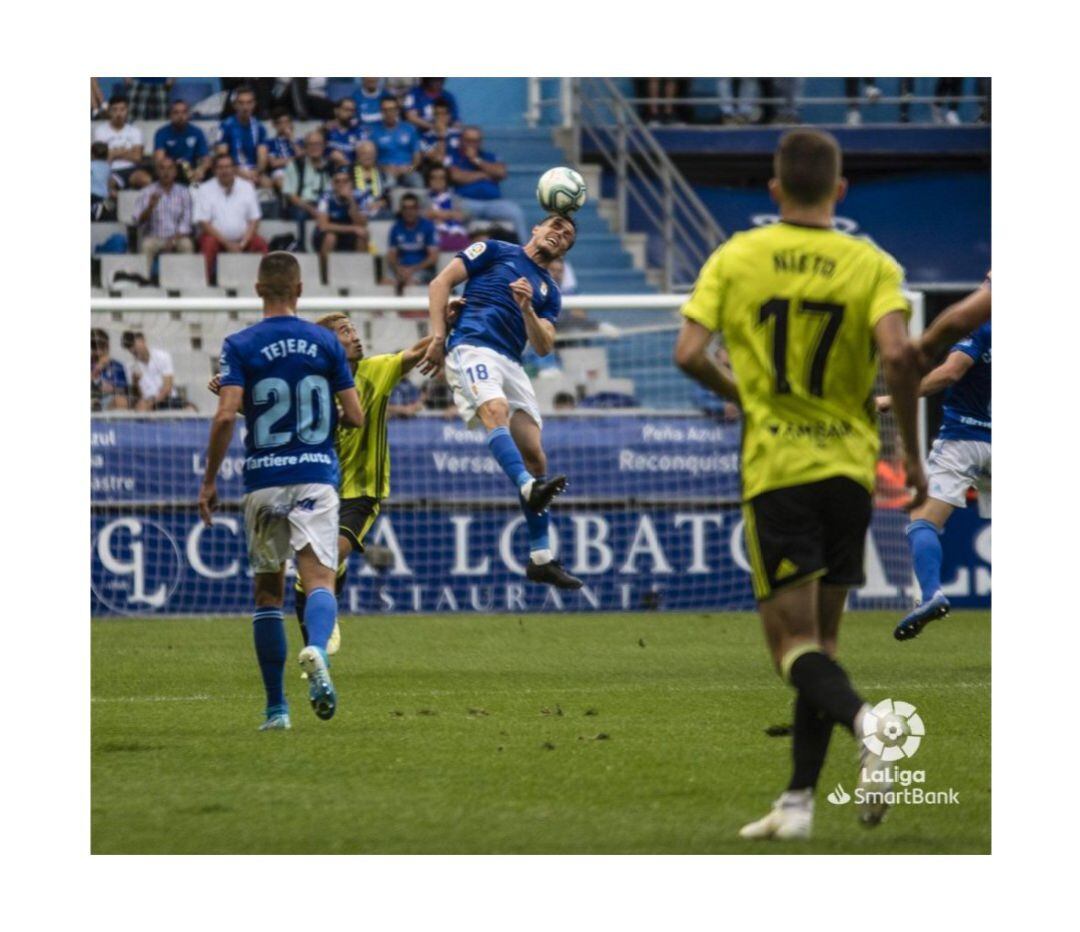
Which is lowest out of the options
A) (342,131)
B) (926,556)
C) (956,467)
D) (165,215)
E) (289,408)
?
(926,556)

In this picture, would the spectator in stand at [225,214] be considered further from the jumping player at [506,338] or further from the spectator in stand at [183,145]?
the jumping player at [506,338]

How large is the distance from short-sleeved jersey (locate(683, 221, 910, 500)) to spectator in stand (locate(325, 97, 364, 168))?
Result: 46.2 ft

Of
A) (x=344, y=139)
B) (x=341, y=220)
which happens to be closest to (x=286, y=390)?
(x=341, y=220)

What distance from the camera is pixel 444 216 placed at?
1945cm

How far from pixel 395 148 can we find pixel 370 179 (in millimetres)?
577

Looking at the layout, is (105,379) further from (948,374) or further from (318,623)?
(318,623)

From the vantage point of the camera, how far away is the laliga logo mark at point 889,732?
558 centimetres

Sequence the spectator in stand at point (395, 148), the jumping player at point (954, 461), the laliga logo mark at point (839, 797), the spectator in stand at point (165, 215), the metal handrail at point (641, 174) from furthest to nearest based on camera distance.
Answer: the metal handrail at point (641, 174) < the spectator in stand at point (395, 148) < the spectator in stand at point (165, 215) < the jumping player at point (954, 461) < the laliga logo mark at point (839, 797)

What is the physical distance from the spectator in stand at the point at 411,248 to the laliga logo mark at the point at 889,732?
12.6 metres

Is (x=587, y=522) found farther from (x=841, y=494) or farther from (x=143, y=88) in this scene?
(x=841, y=494)

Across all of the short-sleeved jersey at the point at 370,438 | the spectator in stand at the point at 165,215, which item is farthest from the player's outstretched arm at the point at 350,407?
the spectator in stand at the point at 165,215

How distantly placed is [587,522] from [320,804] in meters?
10.0
